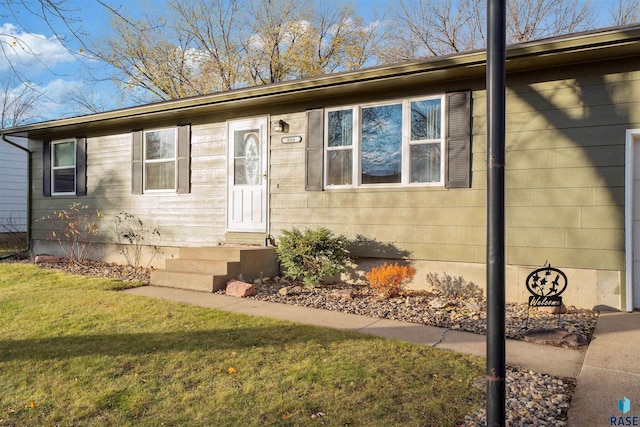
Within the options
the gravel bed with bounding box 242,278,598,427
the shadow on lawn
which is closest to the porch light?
the gravel bed with bounding box 242,278,598,427

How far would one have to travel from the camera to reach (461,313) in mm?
5078

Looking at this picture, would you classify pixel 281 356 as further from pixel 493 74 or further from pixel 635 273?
pixel 635 273

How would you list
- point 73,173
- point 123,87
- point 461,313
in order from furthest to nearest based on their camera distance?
1. point 123,87
2. point 73,173
3. point 461,313

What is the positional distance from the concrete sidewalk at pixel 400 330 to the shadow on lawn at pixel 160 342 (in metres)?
0.42

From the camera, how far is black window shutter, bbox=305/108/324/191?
6957mm

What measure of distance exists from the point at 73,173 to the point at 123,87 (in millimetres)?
9083

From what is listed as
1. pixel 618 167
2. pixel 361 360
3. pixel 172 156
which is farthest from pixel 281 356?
pixel 172 156

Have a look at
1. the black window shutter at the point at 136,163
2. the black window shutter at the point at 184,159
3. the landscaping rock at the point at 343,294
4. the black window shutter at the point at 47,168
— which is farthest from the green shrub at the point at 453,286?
the black window shutter at the point at 47,168

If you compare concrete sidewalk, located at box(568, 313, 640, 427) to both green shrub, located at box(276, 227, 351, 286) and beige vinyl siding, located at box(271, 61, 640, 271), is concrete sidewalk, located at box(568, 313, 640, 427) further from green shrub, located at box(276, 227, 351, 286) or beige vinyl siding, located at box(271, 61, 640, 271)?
green shrub, located at box(276, 227, 351, 286)

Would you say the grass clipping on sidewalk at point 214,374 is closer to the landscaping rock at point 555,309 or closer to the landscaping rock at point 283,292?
the landscaping rock at point 283,292

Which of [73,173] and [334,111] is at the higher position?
[334,111]

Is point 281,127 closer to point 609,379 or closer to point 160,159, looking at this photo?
point 160,159

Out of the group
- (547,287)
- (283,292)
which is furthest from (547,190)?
(283,292)

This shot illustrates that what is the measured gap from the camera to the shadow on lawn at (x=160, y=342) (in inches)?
145
